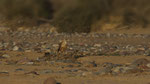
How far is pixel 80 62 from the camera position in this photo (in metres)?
6.79

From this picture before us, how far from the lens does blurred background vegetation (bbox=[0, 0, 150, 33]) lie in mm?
9164

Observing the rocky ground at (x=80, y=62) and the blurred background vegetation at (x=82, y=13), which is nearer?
the rocky ground at (x=80, y=62)

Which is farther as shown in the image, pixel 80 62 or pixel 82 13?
pixel 82 13

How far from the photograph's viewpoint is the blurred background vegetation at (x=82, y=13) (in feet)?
30.1

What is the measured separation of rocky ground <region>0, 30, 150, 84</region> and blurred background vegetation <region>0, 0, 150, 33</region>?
0.57 meters

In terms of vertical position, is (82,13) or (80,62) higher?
(82,13)

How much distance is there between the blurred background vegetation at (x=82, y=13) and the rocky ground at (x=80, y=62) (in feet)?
1.87

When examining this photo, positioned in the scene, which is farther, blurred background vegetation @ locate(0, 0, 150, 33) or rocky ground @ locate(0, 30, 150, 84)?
blurred background vegetation @ locate(0, 0, 150, 33)

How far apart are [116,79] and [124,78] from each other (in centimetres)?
11

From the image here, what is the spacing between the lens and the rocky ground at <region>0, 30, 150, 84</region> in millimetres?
5125

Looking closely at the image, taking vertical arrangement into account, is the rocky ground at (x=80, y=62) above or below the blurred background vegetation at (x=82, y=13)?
below

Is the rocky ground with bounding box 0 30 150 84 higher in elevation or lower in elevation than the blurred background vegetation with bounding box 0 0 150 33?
lower

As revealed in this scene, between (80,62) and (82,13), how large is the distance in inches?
185

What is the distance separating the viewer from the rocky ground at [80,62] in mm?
5125
